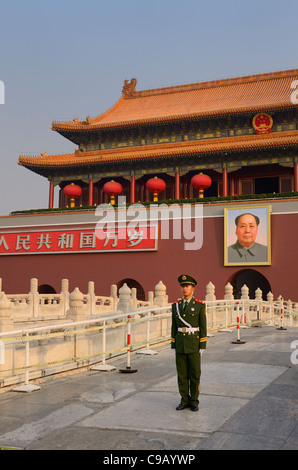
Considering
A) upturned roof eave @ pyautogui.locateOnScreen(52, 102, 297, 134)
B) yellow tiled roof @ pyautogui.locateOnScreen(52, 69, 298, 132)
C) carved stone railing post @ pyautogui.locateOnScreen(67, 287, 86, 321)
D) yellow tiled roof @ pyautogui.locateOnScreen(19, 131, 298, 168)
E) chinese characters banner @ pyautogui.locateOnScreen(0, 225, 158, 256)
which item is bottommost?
carved stone railing post @ pyautogui.locateOnScreen(67, 287, 86, 321)

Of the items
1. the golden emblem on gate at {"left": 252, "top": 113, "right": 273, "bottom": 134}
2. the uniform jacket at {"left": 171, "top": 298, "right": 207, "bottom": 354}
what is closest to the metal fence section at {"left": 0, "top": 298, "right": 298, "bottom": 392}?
the uniform jacket at {"left": 171, "top": 298, "right": 207, "bottom": 354}

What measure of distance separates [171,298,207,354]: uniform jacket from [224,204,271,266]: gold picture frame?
18.0 meters

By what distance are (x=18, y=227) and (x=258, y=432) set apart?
25.9 meters

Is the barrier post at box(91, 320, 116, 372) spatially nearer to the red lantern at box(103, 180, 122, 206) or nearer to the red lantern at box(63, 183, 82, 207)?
the red lantern at box(103, 180, 122, 206)

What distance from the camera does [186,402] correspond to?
6324mm

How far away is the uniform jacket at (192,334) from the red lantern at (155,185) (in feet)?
74.2

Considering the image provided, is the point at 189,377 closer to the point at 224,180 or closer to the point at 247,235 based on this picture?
the point at 247,235

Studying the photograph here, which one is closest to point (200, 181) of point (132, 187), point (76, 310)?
point (132, 187)

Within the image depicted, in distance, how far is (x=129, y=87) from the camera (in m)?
36.6

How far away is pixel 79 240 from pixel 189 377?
22341mm

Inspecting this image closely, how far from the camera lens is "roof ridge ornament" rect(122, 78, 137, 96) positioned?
119ft

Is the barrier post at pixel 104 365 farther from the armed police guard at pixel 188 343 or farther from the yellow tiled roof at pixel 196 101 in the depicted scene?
the yellow tiled roof at pixel 196 101

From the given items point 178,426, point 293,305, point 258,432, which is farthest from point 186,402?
point 293,305
